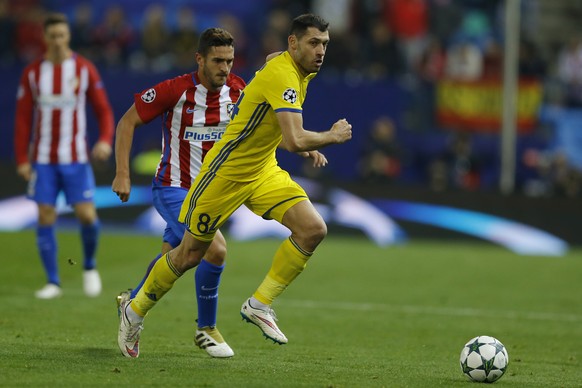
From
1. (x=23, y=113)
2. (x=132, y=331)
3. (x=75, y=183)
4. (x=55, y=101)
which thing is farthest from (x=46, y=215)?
(x=132, y=331)

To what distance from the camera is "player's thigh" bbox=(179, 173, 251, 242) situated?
25.0 feet

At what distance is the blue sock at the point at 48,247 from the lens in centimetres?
1168

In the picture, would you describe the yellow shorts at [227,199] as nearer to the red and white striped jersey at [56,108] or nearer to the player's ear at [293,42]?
the player's ear at [293,42]

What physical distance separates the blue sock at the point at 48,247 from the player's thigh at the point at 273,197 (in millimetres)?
4373

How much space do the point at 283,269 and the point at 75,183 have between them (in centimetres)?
431

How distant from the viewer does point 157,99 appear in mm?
8125

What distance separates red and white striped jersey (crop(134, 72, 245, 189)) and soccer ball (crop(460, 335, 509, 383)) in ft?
8.16

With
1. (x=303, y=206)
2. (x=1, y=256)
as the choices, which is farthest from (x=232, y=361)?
(x=1, y=256)

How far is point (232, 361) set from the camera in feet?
25.4

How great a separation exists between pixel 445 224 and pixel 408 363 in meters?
9.90

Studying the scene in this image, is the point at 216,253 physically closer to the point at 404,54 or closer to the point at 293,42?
the point at 293,42

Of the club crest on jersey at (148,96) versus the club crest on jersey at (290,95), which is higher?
the club crest on jersey at (148,96)

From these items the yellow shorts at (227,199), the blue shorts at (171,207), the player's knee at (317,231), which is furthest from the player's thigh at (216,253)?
the player's knee at (317,231)

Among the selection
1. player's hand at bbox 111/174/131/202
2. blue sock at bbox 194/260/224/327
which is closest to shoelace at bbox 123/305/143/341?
blue sock at bbox 194/260/224/327
